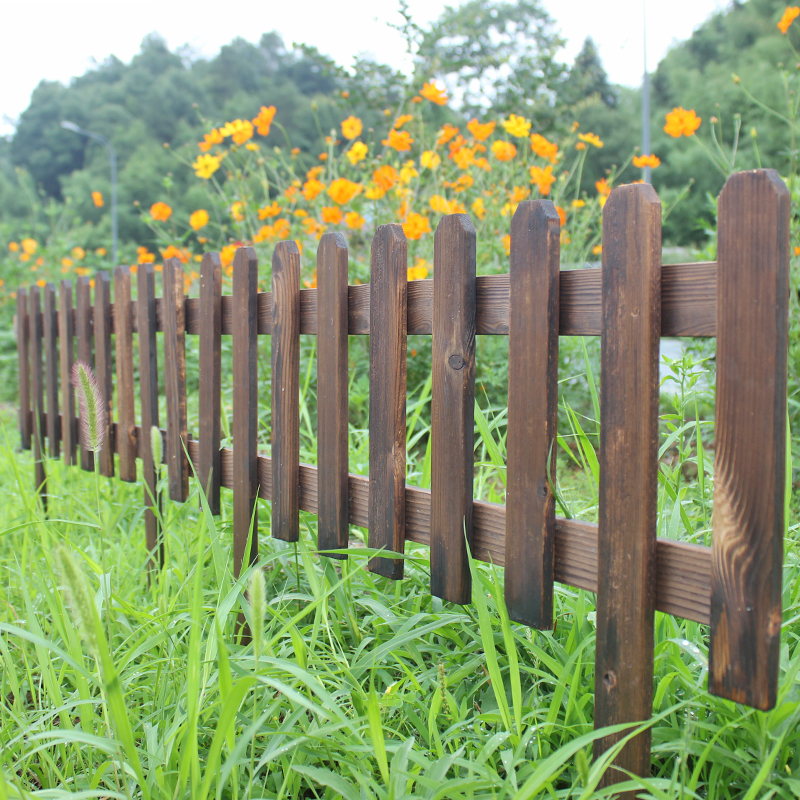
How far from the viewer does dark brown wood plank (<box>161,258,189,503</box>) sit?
2.07 meters

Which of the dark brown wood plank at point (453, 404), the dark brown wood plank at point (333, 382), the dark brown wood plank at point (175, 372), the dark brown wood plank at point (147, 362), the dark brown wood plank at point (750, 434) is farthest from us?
the dark brown wood plank at point (147, 362)

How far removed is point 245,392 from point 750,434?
1269 mm

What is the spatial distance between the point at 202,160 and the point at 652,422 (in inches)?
120

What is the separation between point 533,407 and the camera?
1073 mm

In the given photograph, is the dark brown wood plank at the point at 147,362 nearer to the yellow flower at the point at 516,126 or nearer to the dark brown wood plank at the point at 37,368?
the dark brown wood plank at the point at 37,368

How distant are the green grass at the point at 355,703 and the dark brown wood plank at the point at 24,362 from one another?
1880 mm

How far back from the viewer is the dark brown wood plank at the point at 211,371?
6.22 ft

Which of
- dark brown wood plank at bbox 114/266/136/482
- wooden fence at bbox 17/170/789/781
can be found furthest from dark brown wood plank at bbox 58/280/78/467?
wooden fence at bbox 17/170/789/781

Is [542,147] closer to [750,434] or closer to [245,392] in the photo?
[245,392]

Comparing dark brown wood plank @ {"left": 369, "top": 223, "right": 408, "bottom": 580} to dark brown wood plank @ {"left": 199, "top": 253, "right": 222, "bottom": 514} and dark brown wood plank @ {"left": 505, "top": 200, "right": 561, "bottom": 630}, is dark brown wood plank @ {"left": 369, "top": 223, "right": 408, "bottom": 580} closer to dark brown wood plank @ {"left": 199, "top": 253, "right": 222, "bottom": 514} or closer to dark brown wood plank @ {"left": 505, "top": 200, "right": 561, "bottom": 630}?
dark brown wood plank @ {"left": 505, "top": 200, "right": 561, "bottom": 630}

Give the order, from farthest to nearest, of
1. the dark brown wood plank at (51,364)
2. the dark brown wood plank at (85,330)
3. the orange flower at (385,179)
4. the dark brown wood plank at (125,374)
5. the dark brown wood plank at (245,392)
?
1. the dark brown wood plank at (51,364)
2. the orange flower at (385,179)
3. the dark brown wood plank at (85,330)
4. the dark brown wood plank at (125,374)
5. the dark brown wood plank at (245,392)

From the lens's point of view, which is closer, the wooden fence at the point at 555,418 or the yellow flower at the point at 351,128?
the wooden fence at the point at 555,418

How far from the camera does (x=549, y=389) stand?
1056 millimetres

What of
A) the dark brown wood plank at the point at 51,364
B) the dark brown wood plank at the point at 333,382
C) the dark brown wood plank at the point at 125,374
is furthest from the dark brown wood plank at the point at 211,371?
the dark brown wood plank at the point at 51,364
